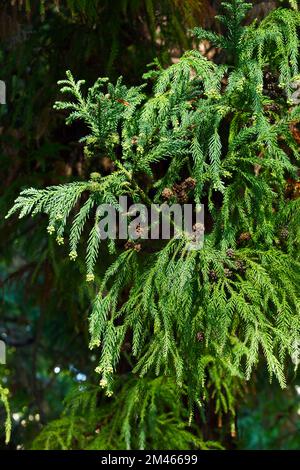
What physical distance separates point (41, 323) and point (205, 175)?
1985mm

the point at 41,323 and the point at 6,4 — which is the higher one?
the point at 6,4

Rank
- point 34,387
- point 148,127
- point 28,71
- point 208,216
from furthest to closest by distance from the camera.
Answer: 1. point 34,387
2. point 28,71
3. point 208,216
4. point 148,127

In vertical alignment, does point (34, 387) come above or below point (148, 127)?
below

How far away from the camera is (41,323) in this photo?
12.5 feet

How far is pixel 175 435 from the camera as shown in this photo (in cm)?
281

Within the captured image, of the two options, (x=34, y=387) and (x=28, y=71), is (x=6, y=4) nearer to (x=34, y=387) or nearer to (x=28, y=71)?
(x=28, y=71)

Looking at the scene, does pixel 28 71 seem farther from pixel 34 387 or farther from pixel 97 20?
pixel 34 387

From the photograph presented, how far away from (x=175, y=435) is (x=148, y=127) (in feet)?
4.18

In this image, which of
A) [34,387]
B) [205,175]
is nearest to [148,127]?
[205,175]

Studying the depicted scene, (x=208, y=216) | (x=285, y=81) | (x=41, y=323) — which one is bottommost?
(x=41, y=323)
